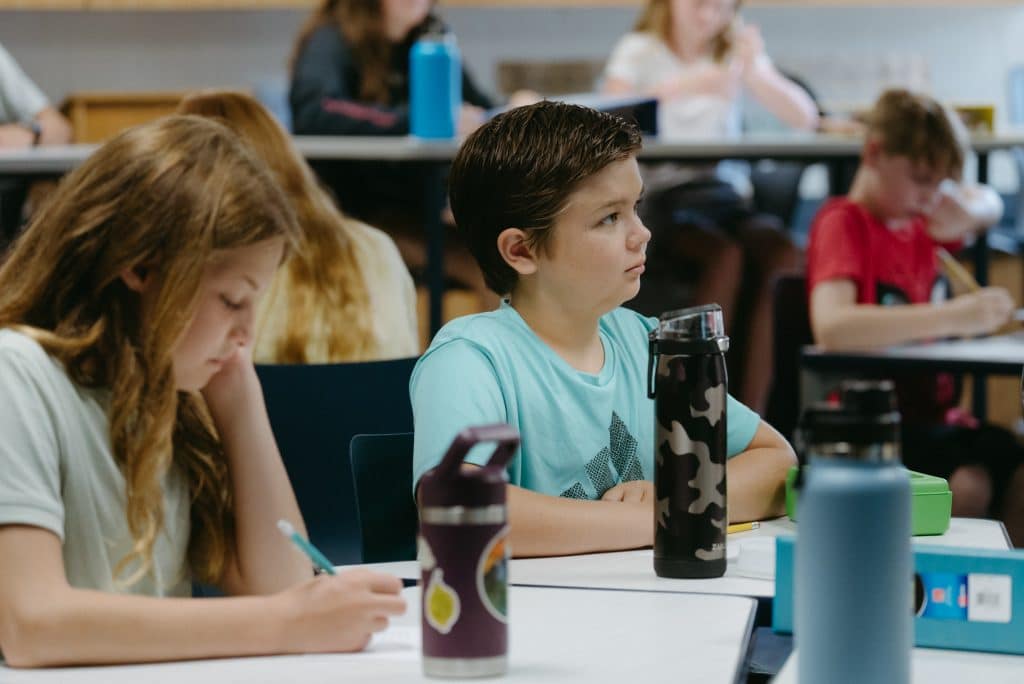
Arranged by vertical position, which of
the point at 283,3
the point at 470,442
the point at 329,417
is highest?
the point at 283,3

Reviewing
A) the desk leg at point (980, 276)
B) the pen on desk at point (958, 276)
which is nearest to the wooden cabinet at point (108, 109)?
the desk leg at point (980, 276)

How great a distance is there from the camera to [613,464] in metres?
1.58

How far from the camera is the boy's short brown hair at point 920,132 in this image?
3.03 metres

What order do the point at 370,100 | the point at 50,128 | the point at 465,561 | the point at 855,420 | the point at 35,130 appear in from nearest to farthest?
1. the point at 855,420
2. the point at 465,561
3. the point at 35,130
4. the point at 370,100
5. the point at 50,128

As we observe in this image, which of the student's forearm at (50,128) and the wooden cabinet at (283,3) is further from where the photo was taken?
the wooden cabinet at (283,3)

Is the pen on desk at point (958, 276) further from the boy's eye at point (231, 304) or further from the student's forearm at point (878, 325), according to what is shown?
the boy's eye at point (231, 304)

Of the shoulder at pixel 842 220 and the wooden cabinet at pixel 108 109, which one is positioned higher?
the wooden cabinet at pixel 108 109

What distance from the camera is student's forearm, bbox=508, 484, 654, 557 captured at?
4.51 feet

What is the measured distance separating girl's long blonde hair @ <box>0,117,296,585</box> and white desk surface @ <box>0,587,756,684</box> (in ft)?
0.87

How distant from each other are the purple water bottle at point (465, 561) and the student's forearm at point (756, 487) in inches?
22.1

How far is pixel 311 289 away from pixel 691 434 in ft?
3.94

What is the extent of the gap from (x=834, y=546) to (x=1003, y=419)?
4442mm

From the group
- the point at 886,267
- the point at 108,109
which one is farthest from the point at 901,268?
the point at 108,109

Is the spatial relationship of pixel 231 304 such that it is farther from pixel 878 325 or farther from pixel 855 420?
pixel 878 325
